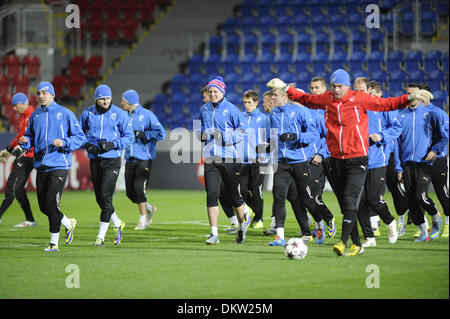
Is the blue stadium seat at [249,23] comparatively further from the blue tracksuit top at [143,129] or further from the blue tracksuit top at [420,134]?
the blue tracksuit top at [420,134]

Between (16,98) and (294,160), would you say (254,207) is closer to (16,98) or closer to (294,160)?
(294,160)

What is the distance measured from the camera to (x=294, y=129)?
35.8 ft

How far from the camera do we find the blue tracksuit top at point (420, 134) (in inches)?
451

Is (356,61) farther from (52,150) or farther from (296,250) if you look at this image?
(296,250)

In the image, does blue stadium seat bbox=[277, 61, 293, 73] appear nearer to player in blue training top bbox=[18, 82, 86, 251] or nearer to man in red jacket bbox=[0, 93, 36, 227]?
Result: man in red jacket bbox=[0, 93, 36, 227]

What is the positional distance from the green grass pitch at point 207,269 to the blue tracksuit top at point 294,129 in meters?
1.42

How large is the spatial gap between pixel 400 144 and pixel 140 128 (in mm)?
4989

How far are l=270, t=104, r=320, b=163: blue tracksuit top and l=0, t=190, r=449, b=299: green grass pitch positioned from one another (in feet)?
4.64

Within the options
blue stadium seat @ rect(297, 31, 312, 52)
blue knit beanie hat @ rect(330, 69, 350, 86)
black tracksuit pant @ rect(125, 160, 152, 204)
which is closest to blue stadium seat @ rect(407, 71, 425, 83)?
blue stadium seat @ rect(297, 31, 312, 52)

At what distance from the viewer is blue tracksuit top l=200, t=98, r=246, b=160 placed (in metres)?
11.2

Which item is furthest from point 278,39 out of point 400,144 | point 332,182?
point 332,182

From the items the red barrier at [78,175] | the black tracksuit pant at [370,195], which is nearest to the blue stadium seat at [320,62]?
the red barrier at [78,175]

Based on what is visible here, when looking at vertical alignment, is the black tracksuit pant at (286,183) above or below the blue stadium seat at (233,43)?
below
